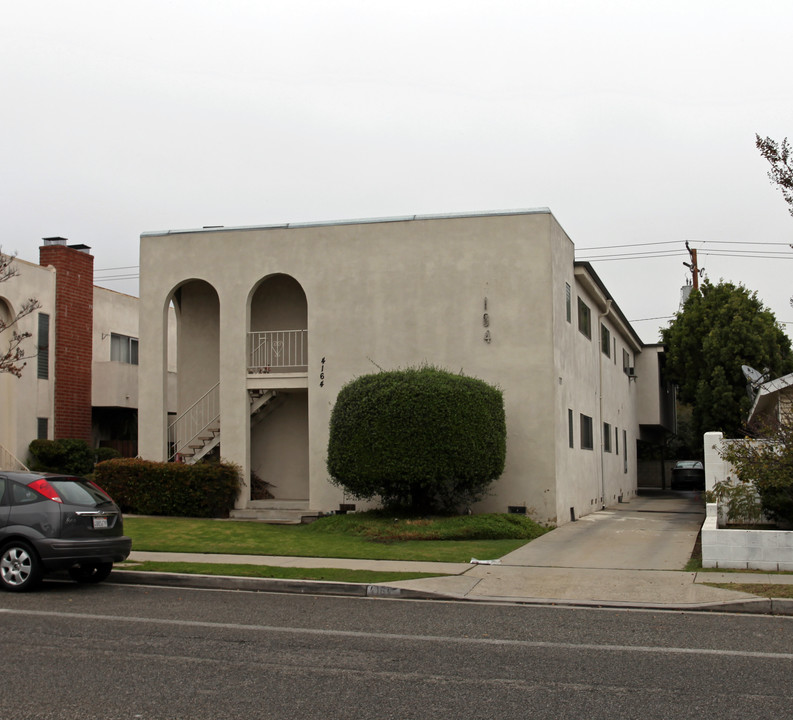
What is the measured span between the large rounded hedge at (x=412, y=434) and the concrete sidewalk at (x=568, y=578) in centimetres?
205

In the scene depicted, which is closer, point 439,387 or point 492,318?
point 439,387

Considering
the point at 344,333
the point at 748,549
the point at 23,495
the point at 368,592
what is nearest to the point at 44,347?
the point at 344,333

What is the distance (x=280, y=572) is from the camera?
40.4 ft

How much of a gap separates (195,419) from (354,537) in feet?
24.9

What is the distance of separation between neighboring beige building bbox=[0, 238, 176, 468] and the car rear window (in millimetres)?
14229

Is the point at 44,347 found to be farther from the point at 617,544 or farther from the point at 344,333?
the point at 617,544

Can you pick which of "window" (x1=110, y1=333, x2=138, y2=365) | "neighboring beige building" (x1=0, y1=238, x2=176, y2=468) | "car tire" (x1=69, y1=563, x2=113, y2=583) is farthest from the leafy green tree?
"car tire" (x1=69, y1=563, x2=113, y2=583)

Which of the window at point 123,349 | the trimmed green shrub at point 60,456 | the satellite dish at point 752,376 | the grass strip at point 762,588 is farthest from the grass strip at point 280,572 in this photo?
the window at point 123,349

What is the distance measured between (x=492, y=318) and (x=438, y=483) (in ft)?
13.3

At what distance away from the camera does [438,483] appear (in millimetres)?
17984

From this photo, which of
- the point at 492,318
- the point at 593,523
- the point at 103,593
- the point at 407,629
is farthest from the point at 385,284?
the point at 407,629

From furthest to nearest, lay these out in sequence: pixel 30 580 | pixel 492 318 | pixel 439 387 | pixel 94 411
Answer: pixel 94 411 → pixel 492 318 → pixel 439 387 → pixel 30 580

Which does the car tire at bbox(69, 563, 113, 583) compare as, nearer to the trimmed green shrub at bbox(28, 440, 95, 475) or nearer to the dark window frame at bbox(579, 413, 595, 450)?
the trimmed green shrub at bbox(28, 440, 95, 475)

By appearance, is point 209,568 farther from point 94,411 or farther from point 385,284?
point 94,411
